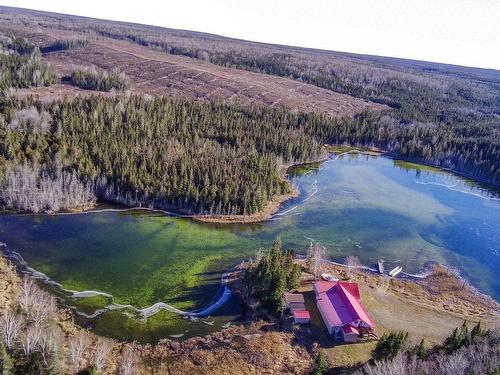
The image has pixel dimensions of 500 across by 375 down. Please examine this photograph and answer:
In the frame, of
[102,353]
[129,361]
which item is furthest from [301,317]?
[102,353]

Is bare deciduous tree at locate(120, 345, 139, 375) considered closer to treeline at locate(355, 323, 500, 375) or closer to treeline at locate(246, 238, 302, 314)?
treeline at locate(246, 238, 302, 314)

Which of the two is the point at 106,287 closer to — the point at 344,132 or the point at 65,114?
the point at 65,114

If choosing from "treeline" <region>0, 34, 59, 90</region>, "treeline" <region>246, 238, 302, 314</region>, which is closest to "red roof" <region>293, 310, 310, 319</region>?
"treeline" <region>246, 238, 302, 314</region>

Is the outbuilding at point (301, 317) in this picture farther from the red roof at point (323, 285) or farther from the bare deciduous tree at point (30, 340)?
the bare deciduous tree at point (30, 340)

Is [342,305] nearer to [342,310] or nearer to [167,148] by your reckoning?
[342,310]

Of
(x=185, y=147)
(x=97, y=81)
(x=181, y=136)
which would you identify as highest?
(x=97, y=81)

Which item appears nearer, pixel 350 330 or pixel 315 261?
pixel 350 330

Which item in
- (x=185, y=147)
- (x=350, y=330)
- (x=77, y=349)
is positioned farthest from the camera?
(x=185, y=147)

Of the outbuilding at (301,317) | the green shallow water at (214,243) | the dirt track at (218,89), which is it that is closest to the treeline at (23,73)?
the dirt track at (218,89)

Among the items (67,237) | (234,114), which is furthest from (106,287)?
(234,114)
